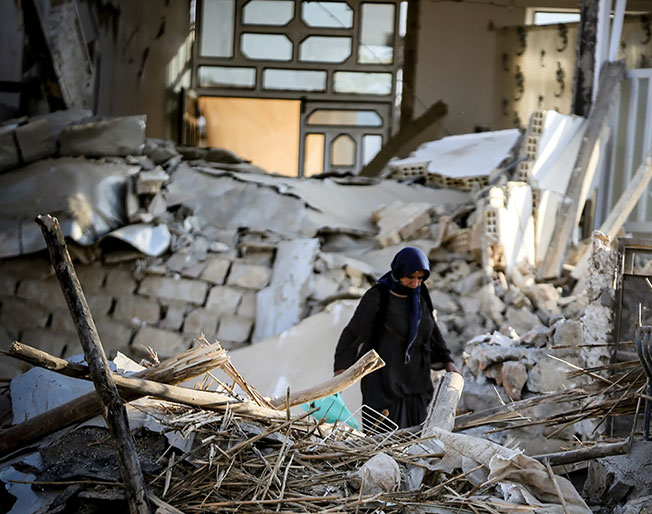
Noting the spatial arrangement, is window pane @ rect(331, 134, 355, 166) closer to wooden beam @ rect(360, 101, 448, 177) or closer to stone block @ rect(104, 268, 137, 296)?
wooden beam @ rect(360, 101, 448, 177)

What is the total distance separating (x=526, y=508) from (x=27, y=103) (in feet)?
32.9

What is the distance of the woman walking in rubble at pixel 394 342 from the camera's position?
190 inches

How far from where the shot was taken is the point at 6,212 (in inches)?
342

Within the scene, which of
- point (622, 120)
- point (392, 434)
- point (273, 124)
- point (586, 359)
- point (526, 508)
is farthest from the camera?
point (273, 124)

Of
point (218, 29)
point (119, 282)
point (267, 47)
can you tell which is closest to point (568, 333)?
point (119, 282)

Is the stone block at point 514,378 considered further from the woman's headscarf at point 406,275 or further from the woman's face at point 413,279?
the woman's face at point 413,279

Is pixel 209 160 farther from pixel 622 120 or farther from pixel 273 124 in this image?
pixel 273 124

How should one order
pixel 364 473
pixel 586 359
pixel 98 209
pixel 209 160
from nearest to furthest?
pixel 364 473 → pixel 586 359 → pixel 98 209 → pixel 209 160

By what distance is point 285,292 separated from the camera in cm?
823

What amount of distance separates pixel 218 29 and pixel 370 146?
358 cm

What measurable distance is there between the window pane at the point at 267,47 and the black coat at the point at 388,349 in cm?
1238

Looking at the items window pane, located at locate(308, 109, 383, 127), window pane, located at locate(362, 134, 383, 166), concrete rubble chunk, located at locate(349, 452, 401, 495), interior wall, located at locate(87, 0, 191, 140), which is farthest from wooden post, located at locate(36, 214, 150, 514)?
window pane, located at locate(308, 109, 383, 127)

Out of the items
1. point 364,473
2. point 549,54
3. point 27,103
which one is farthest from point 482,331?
point 549,54

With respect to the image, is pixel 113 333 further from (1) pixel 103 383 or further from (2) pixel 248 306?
(1) pixel 103 383
